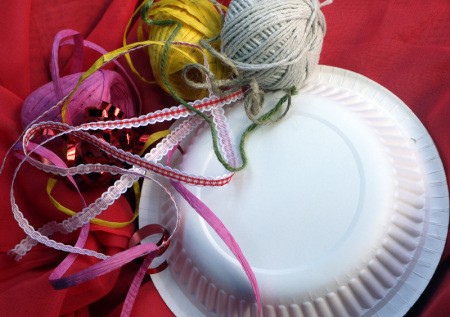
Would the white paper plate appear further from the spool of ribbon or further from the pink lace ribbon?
the spool of ribbon

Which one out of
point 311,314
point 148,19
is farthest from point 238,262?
point 148,19

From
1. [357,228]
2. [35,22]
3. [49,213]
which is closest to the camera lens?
[357,228]

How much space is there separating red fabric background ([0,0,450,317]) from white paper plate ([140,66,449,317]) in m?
0.04

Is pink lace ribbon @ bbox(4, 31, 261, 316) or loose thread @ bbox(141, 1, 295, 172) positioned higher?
loose thread @ bbox(141, 1, 295, 172)

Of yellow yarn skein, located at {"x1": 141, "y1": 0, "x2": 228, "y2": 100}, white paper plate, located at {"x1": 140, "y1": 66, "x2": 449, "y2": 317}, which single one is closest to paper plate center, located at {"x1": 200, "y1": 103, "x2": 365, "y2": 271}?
white paper plate, located at {"x1": 140, "y1": 66, "x2": 449, "y2": 317}

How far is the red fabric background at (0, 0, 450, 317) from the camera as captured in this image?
586 mm

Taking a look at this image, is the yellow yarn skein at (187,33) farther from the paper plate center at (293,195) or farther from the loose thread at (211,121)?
the paper plate center at (293,195)

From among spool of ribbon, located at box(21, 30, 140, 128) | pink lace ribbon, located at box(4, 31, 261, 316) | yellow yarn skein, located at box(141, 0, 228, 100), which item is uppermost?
yellow yarn skein, located at box(141, 0, 228, 100)

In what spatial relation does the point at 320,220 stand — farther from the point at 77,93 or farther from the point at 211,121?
the point at 77,93

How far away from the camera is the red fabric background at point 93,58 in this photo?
59 cm

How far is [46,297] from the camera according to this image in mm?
568

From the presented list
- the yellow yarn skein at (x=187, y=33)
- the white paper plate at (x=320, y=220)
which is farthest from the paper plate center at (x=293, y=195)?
the yellow yarn skein at (x=187, y=33)

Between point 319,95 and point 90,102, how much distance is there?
30cm

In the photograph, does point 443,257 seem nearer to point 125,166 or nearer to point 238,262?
point 238,262
